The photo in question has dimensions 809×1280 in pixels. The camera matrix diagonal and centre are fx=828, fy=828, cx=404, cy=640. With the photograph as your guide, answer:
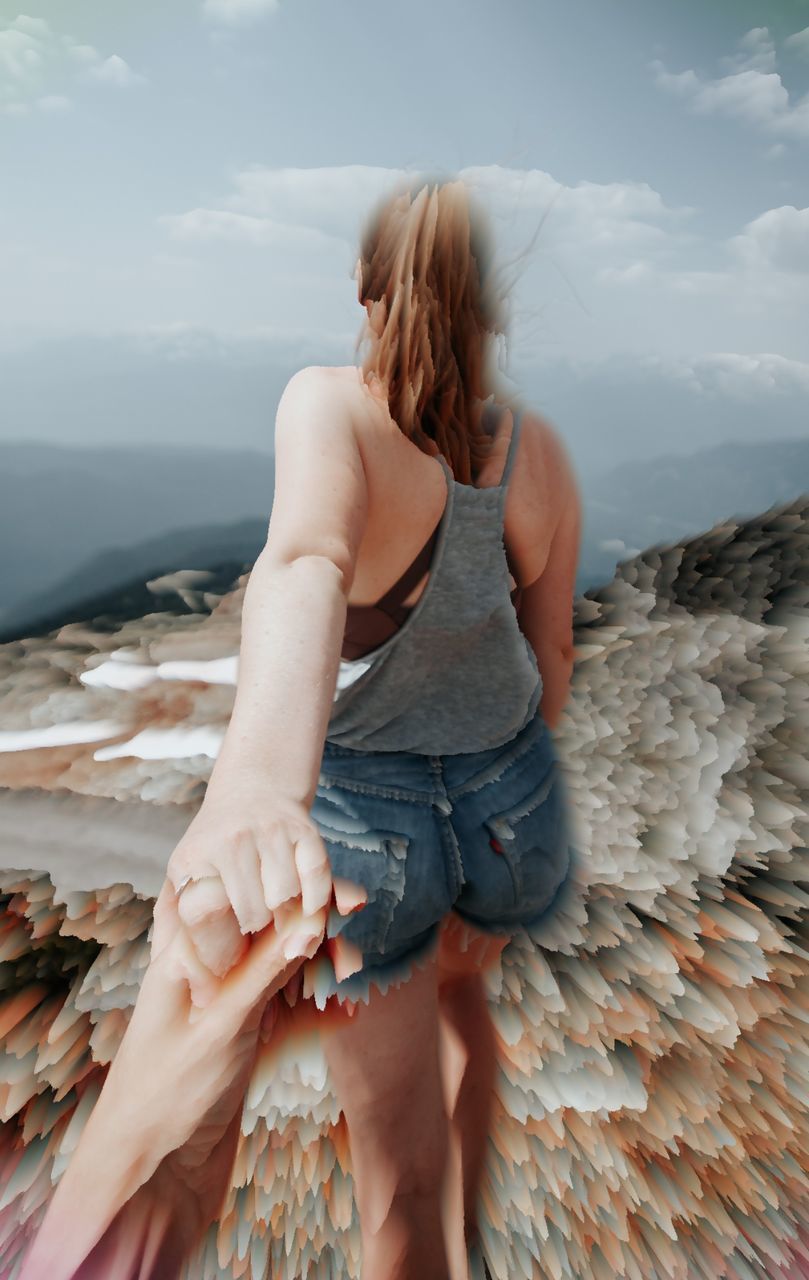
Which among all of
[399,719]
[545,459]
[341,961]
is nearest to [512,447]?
[545,459]

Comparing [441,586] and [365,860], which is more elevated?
[441,586]

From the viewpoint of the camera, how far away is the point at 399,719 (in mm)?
510

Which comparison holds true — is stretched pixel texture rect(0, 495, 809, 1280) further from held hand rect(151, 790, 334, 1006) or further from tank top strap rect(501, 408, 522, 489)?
held hand rect(151, 790, 334, 1006)

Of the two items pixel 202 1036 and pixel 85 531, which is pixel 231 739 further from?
pixel 85 531

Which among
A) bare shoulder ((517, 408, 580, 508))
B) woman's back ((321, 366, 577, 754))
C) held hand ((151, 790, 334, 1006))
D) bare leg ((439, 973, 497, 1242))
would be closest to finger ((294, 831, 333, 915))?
held hand ((151, 790, 334, 1006))

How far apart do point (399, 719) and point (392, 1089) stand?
292 millimetres

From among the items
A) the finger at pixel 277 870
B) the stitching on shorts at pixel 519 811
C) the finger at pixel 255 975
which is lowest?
the stitching on shorts at pixel 519 811

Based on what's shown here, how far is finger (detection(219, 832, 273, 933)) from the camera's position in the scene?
25 cm

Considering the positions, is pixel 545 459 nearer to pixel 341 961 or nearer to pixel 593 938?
pixel 341 961

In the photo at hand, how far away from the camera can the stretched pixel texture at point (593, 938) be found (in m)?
0.75

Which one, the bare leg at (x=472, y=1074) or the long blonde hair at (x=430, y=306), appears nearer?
the long blonde hair at (x=430, y=306)

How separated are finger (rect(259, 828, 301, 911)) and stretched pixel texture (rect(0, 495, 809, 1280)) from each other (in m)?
0.53

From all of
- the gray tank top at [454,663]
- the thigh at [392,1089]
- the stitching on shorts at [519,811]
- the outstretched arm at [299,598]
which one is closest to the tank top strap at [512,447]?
the gray tank top at [454,663]

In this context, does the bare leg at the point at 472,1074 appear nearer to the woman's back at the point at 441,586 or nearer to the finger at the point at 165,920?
the woman's back at the point at 441,586
